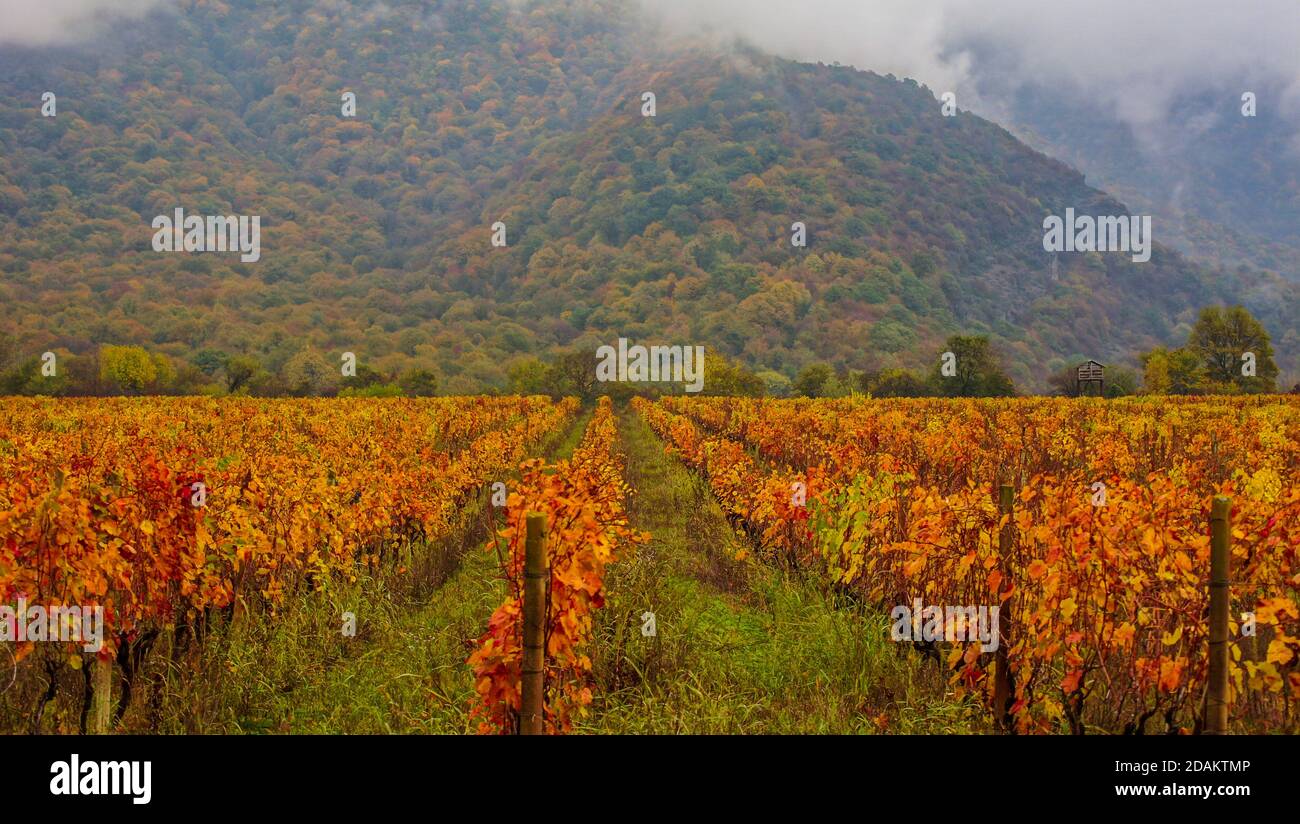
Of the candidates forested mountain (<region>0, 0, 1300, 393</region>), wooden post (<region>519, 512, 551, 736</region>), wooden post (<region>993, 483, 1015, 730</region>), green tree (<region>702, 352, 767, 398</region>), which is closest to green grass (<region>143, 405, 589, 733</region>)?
wooden post (<region>519, 512, 551, 736</region>)

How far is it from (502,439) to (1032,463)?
9402mm

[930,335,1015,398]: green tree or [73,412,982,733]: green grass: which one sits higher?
[930,335,1015,398]: green tree

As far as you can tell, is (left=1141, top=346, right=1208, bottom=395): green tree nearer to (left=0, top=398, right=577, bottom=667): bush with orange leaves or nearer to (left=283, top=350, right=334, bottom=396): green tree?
(left=0, top=398, right=577, bottom=667): bush with orange leaves

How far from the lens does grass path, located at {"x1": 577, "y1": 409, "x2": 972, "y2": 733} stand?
14.5 ft

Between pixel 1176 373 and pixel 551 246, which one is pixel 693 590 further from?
pixel 551 246

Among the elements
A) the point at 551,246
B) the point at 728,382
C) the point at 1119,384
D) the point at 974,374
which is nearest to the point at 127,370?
the point at 728,382

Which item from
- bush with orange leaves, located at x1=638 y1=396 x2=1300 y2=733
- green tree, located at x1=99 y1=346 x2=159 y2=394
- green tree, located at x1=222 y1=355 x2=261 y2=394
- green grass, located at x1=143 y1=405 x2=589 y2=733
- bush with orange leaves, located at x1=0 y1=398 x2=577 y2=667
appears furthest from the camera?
green tree, located at x1=222 y1=355 x2=261 y2=394

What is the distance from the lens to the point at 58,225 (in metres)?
130

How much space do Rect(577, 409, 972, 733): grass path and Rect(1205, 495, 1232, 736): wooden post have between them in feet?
3.82

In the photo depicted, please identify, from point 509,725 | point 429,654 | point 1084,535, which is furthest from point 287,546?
point 1084,535

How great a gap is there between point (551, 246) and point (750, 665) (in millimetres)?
142976

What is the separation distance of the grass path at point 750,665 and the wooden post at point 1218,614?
3.82 ft

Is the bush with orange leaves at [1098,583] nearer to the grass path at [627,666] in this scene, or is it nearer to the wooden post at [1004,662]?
the wooden post at [1004,662]

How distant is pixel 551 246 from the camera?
472 feet
